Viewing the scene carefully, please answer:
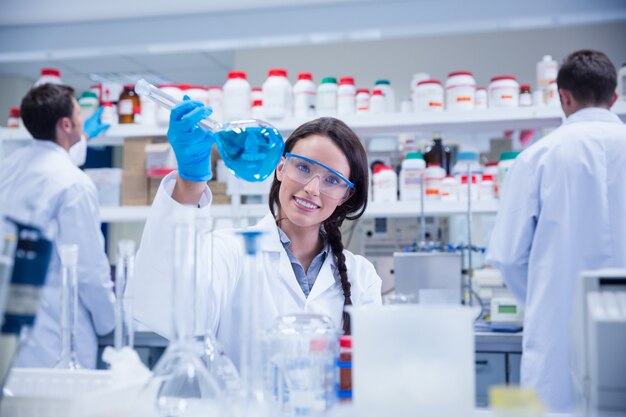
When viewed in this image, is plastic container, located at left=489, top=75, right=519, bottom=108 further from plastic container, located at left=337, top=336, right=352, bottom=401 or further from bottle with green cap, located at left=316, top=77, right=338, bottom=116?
plastic container, located at left=337, top=336, right=352, bottom=401

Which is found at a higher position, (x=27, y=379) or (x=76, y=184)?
(x=76, y=184)

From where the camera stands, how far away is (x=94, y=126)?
304 centimetres

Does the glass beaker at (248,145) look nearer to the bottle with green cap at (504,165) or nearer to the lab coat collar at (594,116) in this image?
the lab coat collar at (594,116)

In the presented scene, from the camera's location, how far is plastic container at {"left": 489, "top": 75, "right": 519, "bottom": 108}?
279 centimetres

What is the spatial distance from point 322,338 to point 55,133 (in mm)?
2042

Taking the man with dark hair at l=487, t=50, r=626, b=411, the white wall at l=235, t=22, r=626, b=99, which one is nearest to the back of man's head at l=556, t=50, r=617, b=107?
the man with dark hair at l=487, t=50, r=626, b=411

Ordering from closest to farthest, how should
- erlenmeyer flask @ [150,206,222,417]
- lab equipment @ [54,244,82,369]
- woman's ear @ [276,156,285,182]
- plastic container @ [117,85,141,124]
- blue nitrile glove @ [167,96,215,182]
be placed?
1. erlenmeyer flask @ [150,206,222,417]
2. lab equipment @ [54,244,82,369]
3. blue nitrile glove @ [167,96,215,182]
4. woman's ear @ [276,156,285,182]
5. plastic container @ [117,85,141,124]

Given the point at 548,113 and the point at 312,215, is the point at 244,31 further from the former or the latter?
the point at 312,215

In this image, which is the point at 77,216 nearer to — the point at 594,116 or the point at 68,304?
the point at 68,304

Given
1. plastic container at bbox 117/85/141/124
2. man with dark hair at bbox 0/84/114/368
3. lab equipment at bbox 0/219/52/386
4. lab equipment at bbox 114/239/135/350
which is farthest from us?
plastic container at bbox 117/85/141/124

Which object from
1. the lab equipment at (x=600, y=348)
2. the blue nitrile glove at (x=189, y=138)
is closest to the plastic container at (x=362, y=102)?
the blue nitrile glove at (x=189, y=138)

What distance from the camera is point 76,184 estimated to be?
2.39 meters

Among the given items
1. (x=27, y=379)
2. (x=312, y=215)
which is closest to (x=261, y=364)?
(x=27, y=379)

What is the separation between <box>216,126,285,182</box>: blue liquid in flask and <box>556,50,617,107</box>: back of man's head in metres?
1.29
